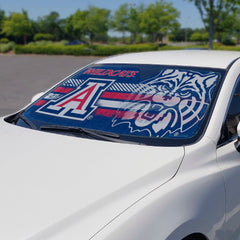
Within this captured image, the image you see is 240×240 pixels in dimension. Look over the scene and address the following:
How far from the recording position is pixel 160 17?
4994cm

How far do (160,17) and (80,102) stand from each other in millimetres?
49772

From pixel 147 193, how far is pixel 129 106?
0.99m

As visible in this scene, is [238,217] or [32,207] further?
[238,217]

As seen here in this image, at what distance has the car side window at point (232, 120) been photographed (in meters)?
2.29

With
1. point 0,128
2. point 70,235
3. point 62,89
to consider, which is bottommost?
point 70,235

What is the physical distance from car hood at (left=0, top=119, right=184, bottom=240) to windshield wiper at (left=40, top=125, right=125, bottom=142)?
8 centimetres

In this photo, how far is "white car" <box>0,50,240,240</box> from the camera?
5.11 ft

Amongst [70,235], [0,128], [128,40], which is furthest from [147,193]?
[128,40]

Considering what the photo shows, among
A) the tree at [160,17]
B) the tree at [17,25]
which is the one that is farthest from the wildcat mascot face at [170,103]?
the tree at [17,25]

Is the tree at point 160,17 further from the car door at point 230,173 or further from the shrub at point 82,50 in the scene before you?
the car door at point 230,173

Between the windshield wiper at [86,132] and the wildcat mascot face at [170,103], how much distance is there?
0.15m

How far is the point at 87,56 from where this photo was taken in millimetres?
31344

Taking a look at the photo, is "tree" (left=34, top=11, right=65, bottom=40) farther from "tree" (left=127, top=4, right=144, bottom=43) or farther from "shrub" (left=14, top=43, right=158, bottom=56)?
"shrub" (left=14, top=43, right=158, bottom=56)

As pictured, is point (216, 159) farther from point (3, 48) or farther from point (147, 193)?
point (3, 48)
